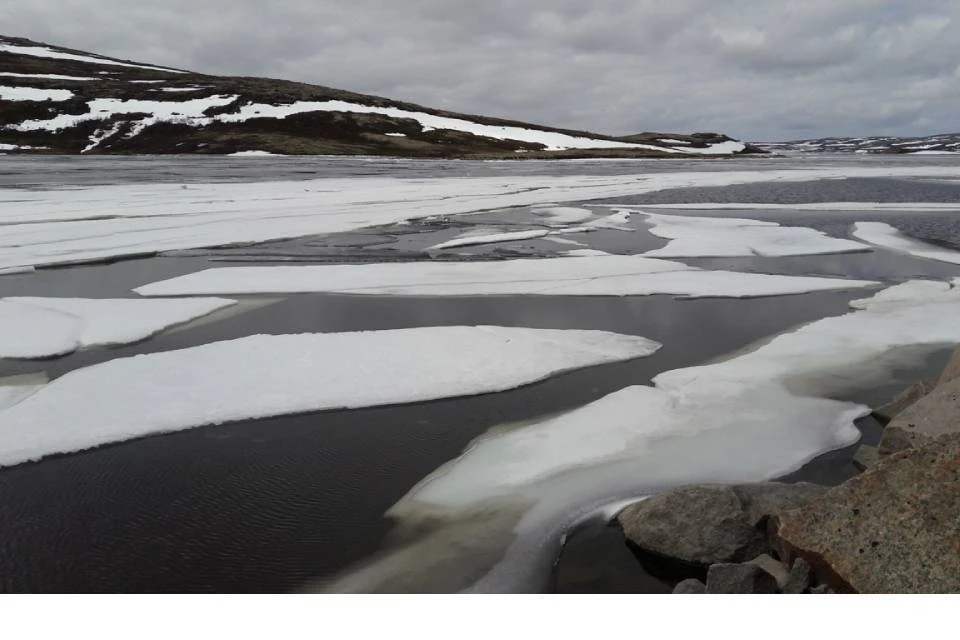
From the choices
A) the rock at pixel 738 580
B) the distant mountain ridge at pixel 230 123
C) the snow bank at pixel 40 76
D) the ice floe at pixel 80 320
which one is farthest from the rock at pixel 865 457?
the snow bank at pixel 40 76

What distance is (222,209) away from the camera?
17000 mm

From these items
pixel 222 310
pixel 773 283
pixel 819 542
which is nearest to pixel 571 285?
pixel 773 283

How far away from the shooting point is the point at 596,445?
443cm

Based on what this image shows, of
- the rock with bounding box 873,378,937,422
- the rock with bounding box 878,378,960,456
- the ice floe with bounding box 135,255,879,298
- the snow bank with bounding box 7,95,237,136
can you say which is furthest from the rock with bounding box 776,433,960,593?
the snow bank with bounding box 7,95,237,136

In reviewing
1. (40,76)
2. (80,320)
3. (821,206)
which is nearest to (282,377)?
(80,320)

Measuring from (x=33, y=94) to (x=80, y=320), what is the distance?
68.6 m

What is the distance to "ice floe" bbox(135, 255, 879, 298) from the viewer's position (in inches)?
336

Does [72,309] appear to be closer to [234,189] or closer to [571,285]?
[571,285]

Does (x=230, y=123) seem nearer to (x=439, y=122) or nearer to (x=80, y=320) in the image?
(x=439, y=122)

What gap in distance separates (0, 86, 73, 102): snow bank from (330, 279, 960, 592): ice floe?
229 feet

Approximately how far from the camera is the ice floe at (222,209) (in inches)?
470

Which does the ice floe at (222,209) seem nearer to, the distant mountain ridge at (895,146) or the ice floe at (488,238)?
the ice floe at (488,238)

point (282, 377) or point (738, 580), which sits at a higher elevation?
point (282, 377)

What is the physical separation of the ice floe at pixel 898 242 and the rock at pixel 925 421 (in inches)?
294
